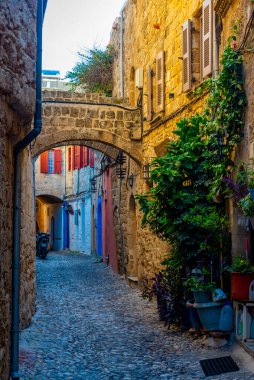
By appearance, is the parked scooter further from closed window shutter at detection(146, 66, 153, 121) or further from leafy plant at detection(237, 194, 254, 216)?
leafy plant at detection(237, 194, 254, 216)

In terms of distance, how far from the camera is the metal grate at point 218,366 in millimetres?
6030

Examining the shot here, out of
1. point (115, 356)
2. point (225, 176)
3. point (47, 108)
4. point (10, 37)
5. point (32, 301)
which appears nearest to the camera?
point (10, 37)

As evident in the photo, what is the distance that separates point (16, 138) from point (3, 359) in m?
1.85

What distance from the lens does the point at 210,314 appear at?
7.11m

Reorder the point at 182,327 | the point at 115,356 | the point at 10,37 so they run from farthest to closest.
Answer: the point at 182,327
the point at 115,356
the point at 10,37

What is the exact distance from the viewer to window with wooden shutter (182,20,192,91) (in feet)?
31.3

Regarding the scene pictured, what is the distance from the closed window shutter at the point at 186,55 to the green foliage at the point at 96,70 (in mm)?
8309

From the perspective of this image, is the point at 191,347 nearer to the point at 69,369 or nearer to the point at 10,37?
the point at 69,369

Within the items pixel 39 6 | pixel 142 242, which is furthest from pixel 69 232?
pixel 39 6

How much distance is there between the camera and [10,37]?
4441 mm

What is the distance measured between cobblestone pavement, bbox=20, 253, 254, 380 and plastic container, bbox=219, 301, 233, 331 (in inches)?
11.6

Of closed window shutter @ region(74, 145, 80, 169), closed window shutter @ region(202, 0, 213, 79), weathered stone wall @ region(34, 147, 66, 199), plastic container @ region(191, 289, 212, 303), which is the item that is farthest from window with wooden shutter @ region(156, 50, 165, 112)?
weathered stone wall @ region(34, 147, 66, 199)

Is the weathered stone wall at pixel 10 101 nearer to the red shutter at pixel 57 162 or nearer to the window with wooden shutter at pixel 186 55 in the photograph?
the window with wooden shutter at pixel 186 55

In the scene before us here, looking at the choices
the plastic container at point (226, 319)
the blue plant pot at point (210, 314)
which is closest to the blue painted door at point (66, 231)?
the blue plant pot at point (210, 314)
